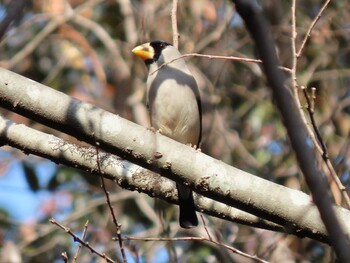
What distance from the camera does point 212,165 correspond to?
8.57 feet

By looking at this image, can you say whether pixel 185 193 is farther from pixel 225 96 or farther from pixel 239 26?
pixel 239 26

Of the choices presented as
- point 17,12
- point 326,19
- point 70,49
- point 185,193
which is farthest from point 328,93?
point 17,12

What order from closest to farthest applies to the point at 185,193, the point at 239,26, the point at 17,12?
the point at 17,12 → the point at 185,193 → the point at 239,26

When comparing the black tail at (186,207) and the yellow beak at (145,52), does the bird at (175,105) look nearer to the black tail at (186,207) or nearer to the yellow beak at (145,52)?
the yellow beak at (145,52)

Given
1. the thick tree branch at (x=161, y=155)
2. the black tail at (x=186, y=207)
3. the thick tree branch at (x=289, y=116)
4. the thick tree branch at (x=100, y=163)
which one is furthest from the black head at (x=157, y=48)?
the thick tree branch at (x=289, y=116)

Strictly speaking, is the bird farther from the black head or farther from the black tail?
the black tail

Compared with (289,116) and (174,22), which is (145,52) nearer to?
(174,22)

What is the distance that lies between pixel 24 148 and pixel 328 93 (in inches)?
145

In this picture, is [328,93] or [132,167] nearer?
[132,167]

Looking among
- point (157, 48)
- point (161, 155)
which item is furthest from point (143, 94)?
point (161, 155)

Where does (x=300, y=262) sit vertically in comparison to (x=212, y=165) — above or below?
below

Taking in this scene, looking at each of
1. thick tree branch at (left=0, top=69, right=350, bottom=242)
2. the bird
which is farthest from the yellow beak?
thick tree branch at (left=0, top=69, right=350, bottom=242)

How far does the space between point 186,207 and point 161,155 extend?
0.90 meters

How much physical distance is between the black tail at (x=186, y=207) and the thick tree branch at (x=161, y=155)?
364 mm
